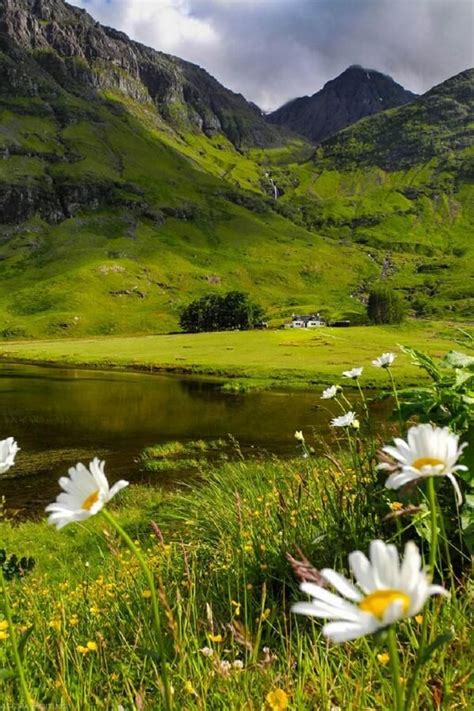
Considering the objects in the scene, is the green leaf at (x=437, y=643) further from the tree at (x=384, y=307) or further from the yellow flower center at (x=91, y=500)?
the tree at (x=384, y=307)

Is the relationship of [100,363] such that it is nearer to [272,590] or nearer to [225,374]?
[225,374]

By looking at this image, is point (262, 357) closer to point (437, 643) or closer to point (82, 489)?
point (82, 489)

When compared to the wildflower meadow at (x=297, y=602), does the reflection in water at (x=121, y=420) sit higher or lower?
lower

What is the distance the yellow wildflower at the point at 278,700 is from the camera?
230cm

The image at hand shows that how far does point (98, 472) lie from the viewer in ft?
6.00

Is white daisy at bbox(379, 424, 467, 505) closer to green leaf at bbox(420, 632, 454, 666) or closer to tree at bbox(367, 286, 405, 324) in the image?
green leaf at bbox(420, 632, 454, 666)

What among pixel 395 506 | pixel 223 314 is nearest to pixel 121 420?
pixel 395 506

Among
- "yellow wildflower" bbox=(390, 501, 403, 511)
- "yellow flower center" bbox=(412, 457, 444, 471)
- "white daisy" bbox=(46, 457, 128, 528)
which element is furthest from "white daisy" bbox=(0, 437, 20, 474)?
"yellow wildflower" bbox=(390, 501, 403, 511)

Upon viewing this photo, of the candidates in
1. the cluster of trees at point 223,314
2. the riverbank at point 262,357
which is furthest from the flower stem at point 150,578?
the cluster of trees at point 223,314

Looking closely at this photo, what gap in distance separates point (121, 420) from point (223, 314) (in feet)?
415

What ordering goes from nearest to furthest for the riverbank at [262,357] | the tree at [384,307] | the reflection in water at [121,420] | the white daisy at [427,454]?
the white daisy at [427,454] < the reflection in water at [121,420] < the riverbank at [262,357] < the tree at [384,307]

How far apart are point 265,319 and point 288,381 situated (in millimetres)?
128462

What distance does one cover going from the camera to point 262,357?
259ft

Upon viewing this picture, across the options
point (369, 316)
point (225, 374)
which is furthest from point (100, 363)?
point (369, 316)
